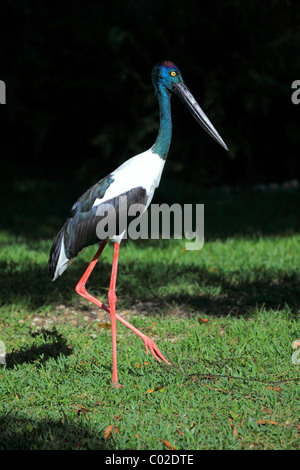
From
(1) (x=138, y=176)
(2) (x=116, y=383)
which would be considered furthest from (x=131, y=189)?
(2) (x=116, y=383)

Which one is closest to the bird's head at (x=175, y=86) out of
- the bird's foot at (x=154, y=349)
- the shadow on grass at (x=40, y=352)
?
the bird's foot at (x=154, y=349)

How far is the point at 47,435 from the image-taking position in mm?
2865

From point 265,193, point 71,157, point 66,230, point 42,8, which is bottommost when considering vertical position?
point 66,230

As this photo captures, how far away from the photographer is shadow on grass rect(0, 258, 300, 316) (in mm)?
4672

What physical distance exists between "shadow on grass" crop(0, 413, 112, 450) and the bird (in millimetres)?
708

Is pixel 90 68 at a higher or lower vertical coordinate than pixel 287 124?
higher

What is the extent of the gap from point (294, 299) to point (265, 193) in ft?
14.9

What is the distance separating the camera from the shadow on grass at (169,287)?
4.67 m

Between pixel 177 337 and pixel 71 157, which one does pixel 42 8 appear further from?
pixel 177 337

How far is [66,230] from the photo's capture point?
376cm

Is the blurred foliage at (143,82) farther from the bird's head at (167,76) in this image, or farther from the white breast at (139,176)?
the white breast at (139,176)
